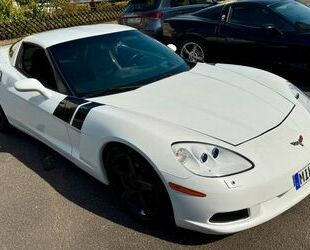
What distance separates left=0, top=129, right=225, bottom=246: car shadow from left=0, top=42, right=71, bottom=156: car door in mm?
303

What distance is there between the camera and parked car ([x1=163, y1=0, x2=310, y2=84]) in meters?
5.66

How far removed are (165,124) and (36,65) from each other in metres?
1.84

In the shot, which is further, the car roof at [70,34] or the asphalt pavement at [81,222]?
the car roof at [70,34]

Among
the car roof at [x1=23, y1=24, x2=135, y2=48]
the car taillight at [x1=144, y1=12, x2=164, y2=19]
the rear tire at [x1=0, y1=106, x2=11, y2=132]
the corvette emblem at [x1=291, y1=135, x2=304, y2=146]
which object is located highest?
the car roof at [x1=23, y1=24, x2=135, y2=48]

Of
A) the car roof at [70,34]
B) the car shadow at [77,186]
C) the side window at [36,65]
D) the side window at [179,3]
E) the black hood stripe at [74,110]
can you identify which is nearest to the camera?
the car shadow at [77,186]

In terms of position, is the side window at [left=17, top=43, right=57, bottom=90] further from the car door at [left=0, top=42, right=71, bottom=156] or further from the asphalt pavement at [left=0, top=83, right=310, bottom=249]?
the asphalt pavement at [left=0, top=83, right=310, bottom=249]

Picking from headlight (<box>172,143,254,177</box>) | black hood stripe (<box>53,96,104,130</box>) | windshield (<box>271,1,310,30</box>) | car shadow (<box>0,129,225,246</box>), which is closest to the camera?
headlight (<box>172,143,254,177</box>)

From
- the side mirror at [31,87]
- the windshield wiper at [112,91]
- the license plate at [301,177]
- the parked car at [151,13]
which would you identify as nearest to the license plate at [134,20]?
the parked car at [151,13]

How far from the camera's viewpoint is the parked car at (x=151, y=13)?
8.87 m

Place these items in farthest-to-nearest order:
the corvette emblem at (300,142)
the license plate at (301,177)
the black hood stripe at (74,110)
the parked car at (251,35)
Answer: the parked car at (251,35), the black hood stripe at (74,110), the corvette emblem at (300,142), the license plate at (301,177)

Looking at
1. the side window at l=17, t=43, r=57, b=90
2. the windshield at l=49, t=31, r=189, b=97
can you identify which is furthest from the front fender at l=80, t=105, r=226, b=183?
the side window at l=17, t=43, r=57, b=90

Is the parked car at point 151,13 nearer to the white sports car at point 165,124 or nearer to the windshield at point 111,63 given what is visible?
the white sports car at point 165,124

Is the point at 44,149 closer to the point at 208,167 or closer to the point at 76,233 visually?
the point at 76,233

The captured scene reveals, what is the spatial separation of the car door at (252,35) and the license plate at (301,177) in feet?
10.9
